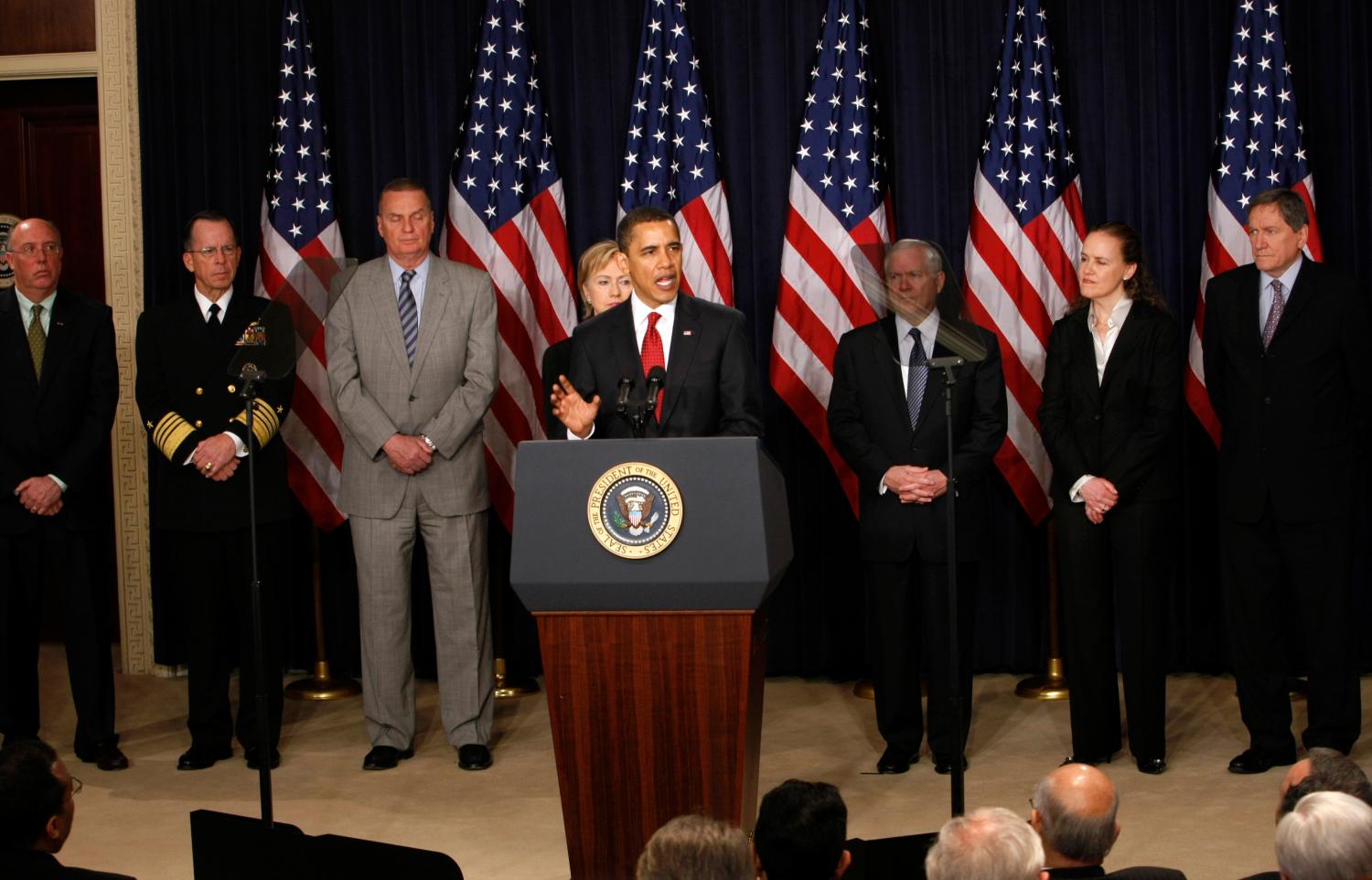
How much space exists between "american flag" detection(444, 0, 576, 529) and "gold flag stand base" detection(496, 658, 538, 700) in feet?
2.10

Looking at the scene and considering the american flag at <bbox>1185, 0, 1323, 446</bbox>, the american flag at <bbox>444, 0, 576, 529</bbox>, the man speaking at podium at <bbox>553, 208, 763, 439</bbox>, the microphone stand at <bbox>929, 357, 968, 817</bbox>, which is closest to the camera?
the microphone stand at <bbox>929, 357, 968, 817</bbox>

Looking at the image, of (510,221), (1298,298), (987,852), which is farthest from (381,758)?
(987,852)

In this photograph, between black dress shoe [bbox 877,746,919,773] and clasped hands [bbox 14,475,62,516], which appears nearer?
black dress shoe [bbox 877,746,919,773]

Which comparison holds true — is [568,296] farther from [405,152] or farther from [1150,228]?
[1150,228]

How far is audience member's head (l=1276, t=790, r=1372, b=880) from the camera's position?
2340 millimetres

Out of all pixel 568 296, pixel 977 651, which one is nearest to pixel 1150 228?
pixel 977 651

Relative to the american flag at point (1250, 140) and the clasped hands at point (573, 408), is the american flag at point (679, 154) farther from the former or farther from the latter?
the clasped hands at point (573, 408)

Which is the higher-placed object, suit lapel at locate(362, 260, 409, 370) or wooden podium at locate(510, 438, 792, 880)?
suit lapel at locate(362, 260, 409, 370)

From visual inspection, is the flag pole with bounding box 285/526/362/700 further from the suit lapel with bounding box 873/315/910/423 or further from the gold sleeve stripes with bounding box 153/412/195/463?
the suit lapel with bounding box 873/315/910/423

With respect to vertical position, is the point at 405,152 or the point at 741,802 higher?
the point at 405,152

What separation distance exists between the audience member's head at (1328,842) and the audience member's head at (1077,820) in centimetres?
40

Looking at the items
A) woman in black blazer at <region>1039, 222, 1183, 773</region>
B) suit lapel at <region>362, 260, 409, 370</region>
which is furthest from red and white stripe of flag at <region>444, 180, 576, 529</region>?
woman in black blazer at <region>1039, 222, 1183, 773</region>

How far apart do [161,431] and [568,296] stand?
188 centimetres

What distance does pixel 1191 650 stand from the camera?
22.8ft
